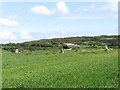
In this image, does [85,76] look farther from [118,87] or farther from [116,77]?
[118,87]

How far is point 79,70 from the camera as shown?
38719 mm

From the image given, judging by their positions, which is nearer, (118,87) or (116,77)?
(118,87)

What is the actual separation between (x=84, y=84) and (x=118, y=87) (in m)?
2.97

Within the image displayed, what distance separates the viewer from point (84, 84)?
29734 millimetres

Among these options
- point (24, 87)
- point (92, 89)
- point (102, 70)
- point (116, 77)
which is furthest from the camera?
point (102, 70)

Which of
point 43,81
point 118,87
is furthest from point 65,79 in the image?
point 118,87

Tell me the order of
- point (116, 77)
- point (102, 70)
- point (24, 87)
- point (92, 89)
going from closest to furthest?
point (92, 89) < point (24, 87) < point (116, 77) < point (102, 70)

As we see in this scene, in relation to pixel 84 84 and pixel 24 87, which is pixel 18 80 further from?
pixel 84 84

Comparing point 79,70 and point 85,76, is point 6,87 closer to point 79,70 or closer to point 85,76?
point 85,76

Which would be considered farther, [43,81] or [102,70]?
[102,70]

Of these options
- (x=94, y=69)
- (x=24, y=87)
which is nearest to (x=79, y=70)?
(x=94, y=69)

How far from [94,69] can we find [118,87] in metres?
10.8

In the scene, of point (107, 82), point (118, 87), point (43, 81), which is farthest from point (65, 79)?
point (118, 87)

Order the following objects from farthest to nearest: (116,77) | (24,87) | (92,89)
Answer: (116,77) → (24,87) → (92,89)
